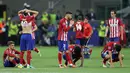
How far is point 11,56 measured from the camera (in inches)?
750

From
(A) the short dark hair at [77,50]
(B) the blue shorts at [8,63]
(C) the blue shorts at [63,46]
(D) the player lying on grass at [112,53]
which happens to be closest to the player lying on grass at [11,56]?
(B) the blue shorts at [8,63]

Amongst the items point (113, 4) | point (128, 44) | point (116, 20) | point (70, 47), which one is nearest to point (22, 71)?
point (70, 47)

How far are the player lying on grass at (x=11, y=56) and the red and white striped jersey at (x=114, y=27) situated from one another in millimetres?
3984

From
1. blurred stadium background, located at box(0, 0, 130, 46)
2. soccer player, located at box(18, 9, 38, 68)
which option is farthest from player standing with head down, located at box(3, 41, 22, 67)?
blurred stadium background, located at box(0, 0, 130, 46)

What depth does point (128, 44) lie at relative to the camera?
36.5 metres

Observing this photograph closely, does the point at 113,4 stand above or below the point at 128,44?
above

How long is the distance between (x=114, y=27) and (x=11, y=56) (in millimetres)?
4410

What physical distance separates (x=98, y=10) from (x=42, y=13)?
470 centimetres

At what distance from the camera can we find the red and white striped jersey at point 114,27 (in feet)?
67.2

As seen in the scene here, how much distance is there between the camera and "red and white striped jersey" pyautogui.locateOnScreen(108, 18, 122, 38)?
2048 cm

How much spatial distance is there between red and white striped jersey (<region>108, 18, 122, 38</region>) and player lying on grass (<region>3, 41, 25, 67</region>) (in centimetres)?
398

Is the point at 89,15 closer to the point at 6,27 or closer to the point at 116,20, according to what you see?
the point at 6,27

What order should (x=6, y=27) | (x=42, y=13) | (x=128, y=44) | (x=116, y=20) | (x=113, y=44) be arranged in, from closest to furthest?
(x=113, y=44) → (x=116, y=20) → (x=128, y=44) → (x=6, y=27) → (x=42, y=13)

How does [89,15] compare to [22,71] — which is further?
[89,15]
